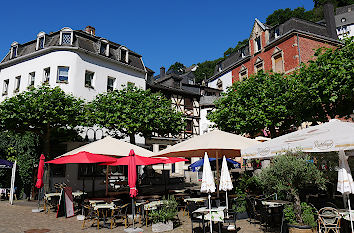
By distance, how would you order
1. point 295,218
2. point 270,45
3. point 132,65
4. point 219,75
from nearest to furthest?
point 295,218 < point 132,65 < point 270,45 < point 219,75

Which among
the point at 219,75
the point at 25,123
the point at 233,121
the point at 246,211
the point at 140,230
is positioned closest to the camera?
the point at 140,230

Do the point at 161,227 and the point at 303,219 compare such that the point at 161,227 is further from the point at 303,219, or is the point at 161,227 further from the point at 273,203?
the point at 303,219

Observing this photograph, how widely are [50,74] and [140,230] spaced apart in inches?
614

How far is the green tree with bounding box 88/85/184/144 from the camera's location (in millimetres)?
15938

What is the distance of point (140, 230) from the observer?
25.4 ft

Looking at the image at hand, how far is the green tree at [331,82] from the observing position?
10.9 meters

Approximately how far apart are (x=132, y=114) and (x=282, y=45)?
1656 cm

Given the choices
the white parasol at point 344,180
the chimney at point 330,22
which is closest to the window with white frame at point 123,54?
the chimney at point 330,22

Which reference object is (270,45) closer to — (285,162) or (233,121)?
(233,121)

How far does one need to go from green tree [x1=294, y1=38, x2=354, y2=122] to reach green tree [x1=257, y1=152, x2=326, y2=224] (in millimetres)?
6055

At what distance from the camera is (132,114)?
16.0 m

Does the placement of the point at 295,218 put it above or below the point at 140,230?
above

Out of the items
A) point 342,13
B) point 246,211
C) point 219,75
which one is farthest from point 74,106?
point 342,13

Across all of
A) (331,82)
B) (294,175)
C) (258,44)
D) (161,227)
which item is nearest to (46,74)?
(161,227)
